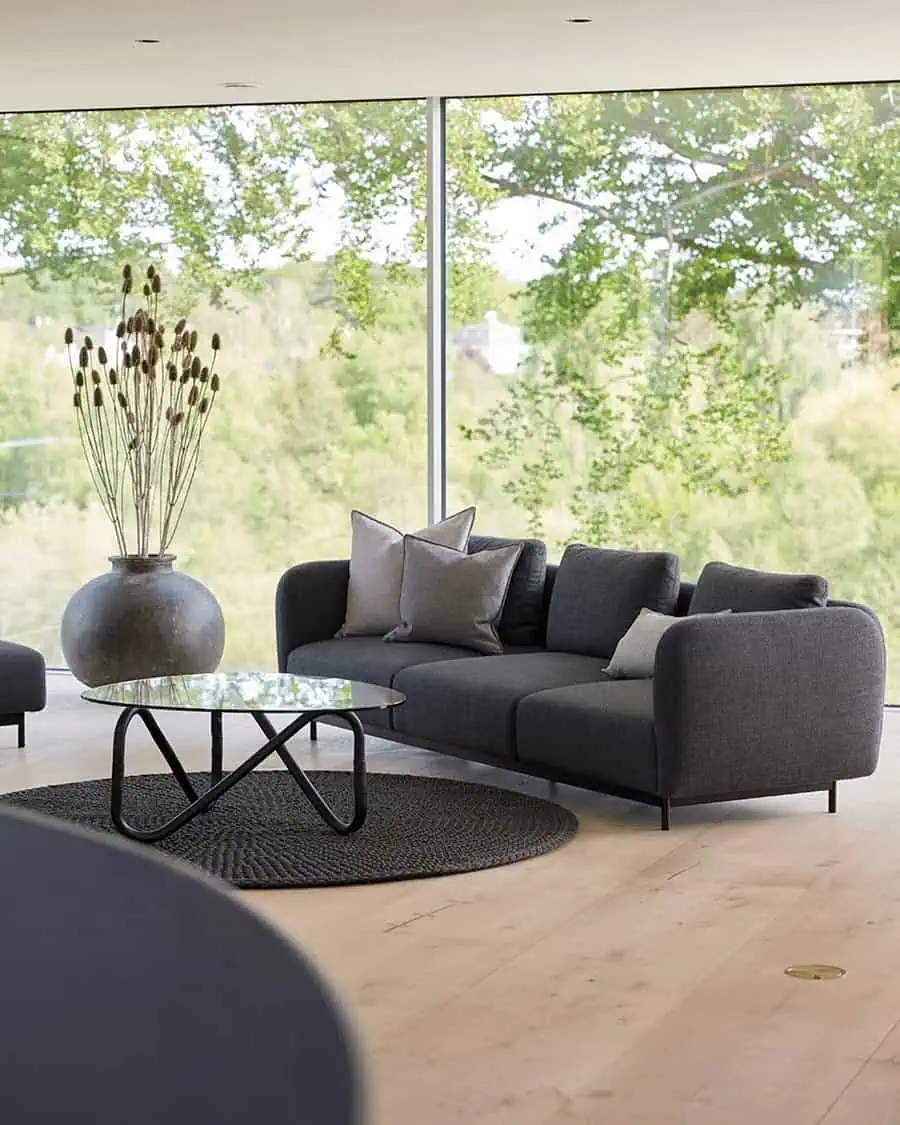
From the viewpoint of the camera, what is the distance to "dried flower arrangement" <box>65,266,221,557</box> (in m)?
7.28

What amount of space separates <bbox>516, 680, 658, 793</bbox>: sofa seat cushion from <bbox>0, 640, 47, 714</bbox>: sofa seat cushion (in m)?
1.88

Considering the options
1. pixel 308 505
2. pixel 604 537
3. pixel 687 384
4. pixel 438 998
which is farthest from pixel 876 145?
pixel 438 998

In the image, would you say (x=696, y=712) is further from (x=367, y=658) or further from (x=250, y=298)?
(x=250, y=298)

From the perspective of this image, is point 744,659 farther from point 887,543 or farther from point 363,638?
point 887,543

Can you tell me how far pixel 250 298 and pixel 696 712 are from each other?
3.90 metres

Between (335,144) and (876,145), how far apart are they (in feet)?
7.85

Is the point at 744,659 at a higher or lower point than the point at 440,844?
higher

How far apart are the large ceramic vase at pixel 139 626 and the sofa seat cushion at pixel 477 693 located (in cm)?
135

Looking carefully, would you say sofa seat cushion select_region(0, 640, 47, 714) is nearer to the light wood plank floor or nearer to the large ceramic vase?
the large ceramic vase

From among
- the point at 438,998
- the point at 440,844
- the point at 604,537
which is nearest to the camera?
the point at 438,998

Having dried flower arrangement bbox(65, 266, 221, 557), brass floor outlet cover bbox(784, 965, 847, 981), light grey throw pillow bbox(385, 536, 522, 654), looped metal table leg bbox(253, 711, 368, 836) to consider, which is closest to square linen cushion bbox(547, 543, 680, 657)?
light grey throw pillow bbox(385, 536, 522, 654)

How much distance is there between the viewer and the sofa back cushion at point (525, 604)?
6.51 meters

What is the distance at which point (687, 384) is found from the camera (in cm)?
753

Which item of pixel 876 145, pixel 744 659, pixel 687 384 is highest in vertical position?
pixel 876 145
